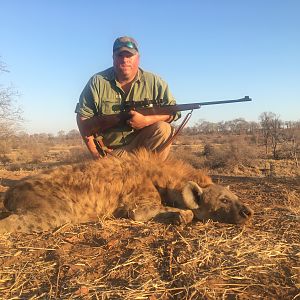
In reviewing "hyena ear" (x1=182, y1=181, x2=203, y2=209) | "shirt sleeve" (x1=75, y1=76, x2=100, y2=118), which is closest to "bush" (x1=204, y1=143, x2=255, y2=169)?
"shirt sleeve" (x1=75, y1=76, x2=100, y2=118)

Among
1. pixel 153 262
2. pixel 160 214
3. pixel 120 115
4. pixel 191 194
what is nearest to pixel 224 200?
pixel 191 194

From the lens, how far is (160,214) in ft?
13.7

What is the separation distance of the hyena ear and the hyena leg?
0.68 feet

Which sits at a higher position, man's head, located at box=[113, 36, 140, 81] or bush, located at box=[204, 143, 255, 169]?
man's head, located at box=[113, 36, 140, 81]

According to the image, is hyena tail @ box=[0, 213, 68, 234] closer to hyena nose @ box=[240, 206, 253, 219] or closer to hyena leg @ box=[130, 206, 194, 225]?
hyena leg @ box=[130, 206, 194, 225]

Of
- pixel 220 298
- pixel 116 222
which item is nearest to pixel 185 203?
pixel 116 222

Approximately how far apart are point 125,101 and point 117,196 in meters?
2.11

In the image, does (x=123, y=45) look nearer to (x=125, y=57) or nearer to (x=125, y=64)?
(x=125, y=57)

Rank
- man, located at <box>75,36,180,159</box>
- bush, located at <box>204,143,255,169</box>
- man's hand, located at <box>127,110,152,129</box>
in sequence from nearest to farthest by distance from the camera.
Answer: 1. man's hand, located at <box>127,110,152,129</box>
2. man, located at <box>75,36,180,159</box>
3. bush, located at <box>204,143,255,169</box>

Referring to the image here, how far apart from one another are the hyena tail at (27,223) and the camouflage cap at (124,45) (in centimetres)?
297

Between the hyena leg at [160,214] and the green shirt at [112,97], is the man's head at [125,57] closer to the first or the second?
the green shirt at [112,97]

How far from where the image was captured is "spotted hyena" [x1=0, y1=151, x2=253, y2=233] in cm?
397

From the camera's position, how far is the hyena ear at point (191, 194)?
4.34 metres

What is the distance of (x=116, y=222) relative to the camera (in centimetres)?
393
